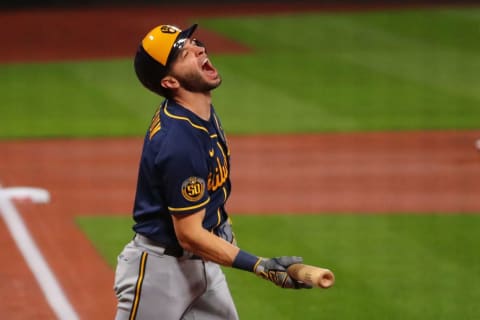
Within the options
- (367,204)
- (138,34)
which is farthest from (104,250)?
(138,34)

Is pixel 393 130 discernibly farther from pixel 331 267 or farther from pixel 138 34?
pixel 138 34

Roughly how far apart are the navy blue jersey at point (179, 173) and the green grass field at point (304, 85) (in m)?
7.92

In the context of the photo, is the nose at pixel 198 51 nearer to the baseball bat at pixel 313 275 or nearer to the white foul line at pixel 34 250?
the baseball bat at pixel 313 275

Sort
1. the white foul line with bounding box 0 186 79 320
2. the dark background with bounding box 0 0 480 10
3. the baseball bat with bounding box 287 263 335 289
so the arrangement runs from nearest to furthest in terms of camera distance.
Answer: the baseball bat with bounding box 287 263 335 289, the white foul line with bounding box 0 186 79 320, the dark background with bounding box 0 0 480 10

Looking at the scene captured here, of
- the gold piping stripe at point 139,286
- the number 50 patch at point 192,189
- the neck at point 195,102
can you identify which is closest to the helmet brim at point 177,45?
the neck at point 195,102

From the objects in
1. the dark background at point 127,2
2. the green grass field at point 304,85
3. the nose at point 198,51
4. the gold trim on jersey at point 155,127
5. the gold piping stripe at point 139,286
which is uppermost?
the nose at point 198,51

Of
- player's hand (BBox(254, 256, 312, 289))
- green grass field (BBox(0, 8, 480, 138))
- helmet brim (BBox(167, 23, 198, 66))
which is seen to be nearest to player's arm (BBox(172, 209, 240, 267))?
player's hand (BBox(254, 256, 312, 289))

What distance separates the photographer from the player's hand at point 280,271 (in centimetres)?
427

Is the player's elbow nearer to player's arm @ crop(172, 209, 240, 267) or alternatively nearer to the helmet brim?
player's arm @ crop(172, 209, 240, 267)

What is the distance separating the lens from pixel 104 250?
831cm

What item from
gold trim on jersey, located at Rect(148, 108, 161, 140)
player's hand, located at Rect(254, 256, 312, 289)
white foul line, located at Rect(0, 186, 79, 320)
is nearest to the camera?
Answer: player's hand, located at Rect(254, 256, 312, 289)

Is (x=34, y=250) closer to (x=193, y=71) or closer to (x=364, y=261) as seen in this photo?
(x=364, y=261)

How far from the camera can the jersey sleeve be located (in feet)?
14.5

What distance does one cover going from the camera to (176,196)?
4.41 m
